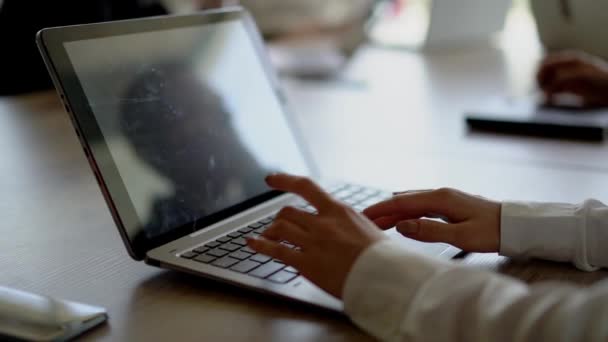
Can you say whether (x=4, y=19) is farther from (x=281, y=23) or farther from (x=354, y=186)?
(x=354, y=186)

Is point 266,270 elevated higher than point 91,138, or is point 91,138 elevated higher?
point 91,138

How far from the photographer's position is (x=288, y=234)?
627 millimetres

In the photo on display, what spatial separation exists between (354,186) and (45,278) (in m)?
0.39

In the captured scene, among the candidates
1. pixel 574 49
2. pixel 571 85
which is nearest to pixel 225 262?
pixel 571 85

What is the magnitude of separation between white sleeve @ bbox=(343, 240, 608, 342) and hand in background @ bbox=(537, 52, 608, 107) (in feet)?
3.09

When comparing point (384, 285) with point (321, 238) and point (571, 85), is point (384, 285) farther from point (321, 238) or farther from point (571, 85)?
point (571, 85)

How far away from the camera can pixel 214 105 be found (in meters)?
0.85

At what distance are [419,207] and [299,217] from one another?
161 millimetres

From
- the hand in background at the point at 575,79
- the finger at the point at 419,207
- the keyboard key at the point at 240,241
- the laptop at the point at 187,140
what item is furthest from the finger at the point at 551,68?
the keyboard key at the point at 240,241

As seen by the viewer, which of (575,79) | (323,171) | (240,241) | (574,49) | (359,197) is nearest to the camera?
(240,241)

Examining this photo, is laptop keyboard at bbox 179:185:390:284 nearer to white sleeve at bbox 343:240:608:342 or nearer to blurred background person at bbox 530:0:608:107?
white sleeve at bbox 343:240:608:342

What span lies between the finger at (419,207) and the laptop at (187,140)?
0.03 meters

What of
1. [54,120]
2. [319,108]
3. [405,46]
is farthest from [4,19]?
[405,46]

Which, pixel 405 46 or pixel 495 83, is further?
pixel 405 46
